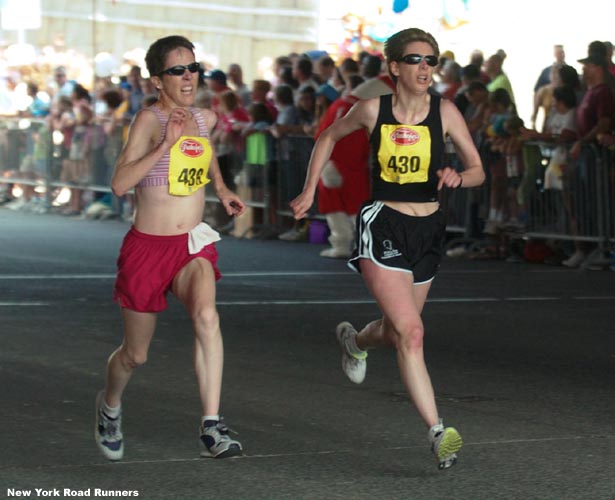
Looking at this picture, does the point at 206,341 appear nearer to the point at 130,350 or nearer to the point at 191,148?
the point at 130,350

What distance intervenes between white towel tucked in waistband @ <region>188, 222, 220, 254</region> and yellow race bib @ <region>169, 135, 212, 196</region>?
0.16 m

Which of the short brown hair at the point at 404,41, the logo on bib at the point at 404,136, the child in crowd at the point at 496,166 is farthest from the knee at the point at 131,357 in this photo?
the child in crowd at the point at 496,166

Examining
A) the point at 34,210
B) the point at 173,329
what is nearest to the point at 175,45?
the point at 173,329

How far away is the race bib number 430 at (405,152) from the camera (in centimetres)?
707

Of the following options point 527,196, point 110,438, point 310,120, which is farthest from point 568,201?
point 110,438

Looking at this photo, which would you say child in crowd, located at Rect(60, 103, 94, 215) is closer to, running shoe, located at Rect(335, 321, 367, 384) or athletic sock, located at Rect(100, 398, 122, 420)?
running shoe, located at Rect(335, 321, 367, 384)

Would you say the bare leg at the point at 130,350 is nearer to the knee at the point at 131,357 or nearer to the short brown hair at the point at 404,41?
the knee at the point at 131,357

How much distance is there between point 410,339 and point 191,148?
47.8 inches

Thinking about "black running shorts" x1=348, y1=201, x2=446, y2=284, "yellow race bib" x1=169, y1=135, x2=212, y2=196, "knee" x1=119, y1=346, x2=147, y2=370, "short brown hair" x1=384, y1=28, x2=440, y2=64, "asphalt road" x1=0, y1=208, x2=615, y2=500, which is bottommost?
"asphalt road" x1=0, y1=208, x2=615, y2=500

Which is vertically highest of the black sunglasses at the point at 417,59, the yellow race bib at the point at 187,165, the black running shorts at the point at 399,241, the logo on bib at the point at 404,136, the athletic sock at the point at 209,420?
the black sunglasses at the point at 417,59

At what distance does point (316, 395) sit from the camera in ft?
27.6

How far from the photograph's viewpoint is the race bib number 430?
7.07 metres

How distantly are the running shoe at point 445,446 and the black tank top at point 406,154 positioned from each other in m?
1.16

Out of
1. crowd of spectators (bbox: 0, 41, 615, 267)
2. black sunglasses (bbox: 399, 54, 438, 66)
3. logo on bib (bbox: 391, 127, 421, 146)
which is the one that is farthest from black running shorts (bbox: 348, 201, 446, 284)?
crowd of spectators (bbox: 0, 41, 615, 267)
